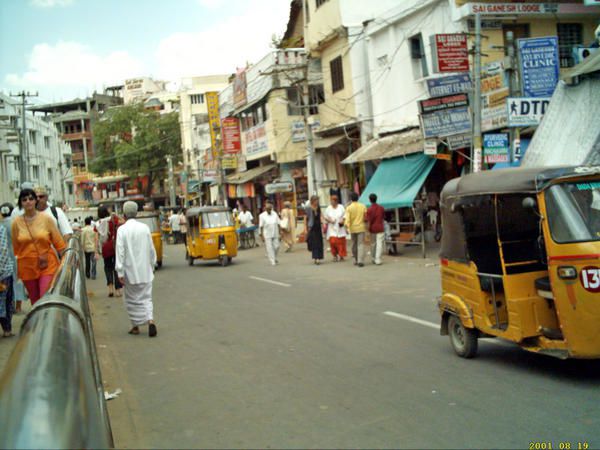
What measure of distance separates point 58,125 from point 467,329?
9716 cm

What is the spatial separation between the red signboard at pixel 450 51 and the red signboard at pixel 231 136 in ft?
85.0

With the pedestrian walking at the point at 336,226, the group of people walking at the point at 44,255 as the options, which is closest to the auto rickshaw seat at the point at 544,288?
the group of people walking at the point at 44,255

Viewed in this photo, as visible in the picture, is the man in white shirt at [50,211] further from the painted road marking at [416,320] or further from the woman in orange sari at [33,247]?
the painted road marking at [416,320]

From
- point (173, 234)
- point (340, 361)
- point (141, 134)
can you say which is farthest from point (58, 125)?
point (340, 361)

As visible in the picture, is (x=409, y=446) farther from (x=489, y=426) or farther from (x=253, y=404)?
(x=253, y=404)

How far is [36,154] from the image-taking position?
219 ft

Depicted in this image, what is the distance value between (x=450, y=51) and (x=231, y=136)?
85.9 ft

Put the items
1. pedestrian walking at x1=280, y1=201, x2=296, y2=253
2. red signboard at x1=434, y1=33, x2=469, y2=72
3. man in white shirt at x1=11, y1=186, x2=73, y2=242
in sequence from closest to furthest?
man in white shirt at x1=11, y1=186, x2=73, y2=242
red signboard at x1=434, y1=33, x2=469, y2=72
pedestrian walking at x1=280, y1=201, x2=296, y2=253

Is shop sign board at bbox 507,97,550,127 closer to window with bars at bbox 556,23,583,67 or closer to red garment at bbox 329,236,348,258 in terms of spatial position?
window with bars at bbox 556,23,583,67

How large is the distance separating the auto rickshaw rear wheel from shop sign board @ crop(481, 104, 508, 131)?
11.0 meters

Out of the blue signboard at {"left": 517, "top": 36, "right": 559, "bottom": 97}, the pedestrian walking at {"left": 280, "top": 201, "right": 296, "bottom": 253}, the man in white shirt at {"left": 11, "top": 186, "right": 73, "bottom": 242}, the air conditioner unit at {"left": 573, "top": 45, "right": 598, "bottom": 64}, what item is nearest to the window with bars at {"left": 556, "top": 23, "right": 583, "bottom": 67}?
the air conditioner unit at {"left": 573, "top": 45, "right": 598, "bottom": 64}

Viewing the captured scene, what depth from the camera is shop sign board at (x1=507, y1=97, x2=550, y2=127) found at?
52.5 feet

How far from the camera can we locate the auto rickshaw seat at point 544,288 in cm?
640

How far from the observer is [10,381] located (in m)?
1.69
